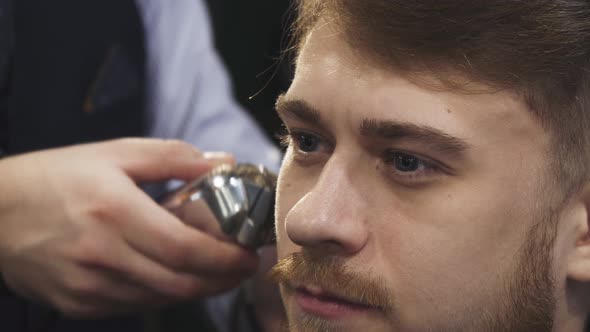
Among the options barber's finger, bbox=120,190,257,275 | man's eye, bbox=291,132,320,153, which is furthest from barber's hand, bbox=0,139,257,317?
man's eye, bbox=291,132,320,153

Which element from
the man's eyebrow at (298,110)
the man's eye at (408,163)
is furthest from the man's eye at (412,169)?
the man's eyebrow at (298,110)

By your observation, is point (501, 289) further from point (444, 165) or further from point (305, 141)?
point (305, 141)

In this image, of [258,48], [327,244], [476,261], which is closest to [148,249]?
[327,244]

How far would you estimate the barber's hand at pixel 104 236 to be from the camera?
1.15 meters

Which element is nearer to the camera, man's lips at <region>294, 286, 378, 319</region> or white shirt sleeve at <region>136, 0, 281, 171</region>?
man's lips at <region>294, 286, 378, 319</region>

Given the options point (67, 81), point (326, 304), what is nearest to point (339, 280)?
point (326, 304)

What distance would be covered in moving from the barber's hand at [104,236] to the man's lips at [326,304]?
0.76ft

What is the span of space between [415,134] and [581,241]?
0.24 metres

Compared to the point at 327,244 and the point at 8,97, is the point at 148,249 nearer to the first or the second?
the point at 327,244

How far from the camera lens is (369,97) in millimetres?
918

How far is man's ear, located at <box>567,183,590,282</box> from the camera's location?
971 mm

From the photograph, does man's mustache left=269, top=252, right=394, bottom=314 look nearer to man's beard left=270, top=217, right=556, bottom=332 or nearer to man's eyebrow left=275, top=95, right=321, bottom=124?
man's beard left=270, top=217, right=556, bottom=332

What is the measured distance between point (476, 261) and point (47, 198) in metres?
0.59

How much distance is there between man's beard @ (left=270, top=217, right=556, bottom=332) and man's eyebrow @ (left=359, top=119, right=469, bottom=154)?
133 mm
